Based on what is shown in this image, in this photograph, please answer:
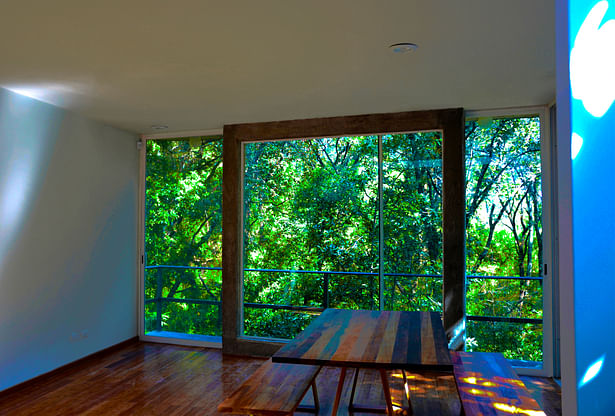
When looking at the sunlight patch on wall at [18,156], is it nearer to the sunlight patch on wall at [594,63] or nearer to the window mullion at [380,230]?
the window mullion at [380,230]

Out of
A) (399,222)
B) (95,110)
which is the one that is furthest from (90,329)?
(399,222)

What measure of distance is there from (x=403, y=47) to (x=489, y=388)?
6.78ft

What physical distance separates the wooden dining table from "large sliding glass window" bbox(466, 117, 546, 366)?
1222 millimetres

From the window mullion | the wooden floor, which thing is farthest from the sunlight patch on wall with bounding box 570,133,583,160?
the window mullion

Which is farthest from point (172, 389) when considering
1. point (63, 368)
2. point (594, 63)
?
point (594, 63)

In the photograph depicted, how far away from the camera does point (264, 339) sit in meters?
5.07

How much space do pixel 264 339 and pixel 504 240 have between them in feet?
8.65

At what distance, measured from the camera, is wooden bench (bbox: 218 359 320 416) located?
7.82 ft

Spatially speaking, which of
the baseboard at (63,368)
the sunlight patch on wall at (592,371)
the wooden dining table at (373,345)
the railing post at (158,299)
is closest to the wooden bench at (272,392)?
the wooden dining table at (373,345)

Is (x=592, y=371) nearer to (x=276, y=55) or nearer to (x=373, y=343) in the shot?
(x=373, y=343)

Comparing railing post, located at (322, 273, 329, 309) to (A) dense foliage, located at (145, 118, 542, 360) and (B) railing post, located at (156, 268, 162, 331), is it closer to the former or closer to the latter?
(A) dense foliage, located at (145, 118, 542, 360)

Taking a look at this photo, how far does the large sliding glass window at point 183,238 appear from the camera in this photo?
5.38 m

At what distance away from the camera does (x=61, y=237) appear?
177 inches

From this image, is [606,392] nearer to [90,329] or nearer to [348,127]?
[348,127]
